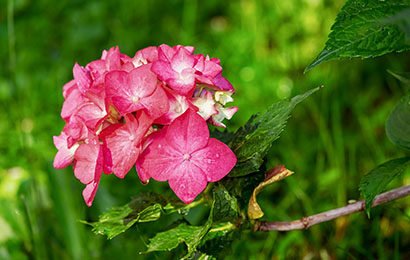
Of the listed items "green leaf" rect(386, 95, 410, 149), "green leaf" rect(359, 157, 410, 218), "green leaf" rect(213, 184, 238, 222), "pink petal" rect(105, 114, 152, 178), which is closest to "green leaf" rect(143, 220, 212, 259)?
"green leaf" rect(213, 184, 238, 222)

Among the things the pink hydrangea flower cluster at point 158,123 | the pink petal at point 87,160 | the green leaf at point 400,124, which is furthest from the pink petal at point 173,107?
the green leaf at point 400,124

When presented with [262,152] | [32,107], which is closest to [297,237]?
[262,152]

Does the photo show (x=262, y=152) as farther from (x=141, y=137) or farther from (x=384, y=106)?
(x=384, y=106)

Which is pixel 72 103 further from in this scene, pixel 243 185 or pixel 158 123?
pixel 243 185

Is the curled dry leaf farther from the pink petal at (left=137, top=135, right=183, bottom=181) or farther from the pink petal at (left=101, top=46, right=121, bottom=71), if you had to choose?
the pink petal at (left=101, top=46, right=121, bottom=71)

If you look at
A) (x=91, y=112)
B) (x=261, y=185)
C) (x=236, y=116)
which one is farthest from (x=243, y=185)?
(x=236, y=116)

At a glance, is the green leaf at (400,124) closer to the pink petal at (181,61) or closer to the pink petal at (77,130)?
the pink petal at (181,61)
